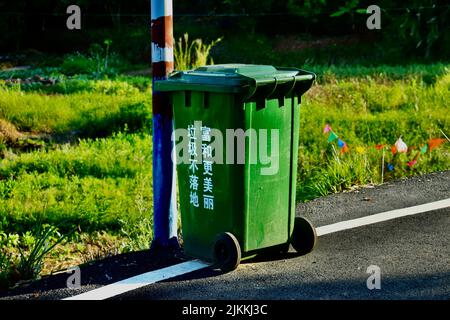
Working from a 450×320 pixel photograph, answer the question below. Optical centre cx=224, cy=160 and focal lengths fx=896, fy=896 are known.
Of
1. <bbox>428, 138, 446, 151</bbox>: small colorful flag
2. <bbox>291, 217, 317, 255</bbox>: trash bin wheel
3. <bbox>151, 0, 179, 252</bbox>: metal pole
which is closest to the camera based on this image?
<bbox>151, 0, 179, 252</bbox>: metal pole

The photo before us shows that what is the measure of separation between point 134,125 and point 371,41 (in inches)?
424

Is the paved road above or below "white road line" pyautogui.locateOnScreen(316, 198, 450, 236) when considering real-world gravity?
below

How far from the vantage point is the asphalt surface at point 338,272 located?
16.4ft

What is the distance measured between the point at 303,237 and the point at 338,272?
450 millimetres

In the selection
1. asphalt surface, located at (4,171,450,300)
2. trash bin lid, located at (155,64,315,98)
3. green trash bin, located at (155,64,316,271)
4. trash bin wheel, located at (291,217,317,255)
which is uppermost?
trash bin lid, located at (155,64,315,98)

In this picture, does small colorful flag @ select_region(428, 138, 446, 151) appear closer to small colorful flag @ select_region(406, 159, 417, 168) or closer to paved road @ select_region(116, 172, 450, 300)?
small colorful flag @ select_region(406, 159, 417, 168)

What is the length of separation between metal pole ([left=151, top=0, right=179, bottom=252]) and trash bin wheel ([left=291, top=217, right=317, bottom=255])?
0.77 m

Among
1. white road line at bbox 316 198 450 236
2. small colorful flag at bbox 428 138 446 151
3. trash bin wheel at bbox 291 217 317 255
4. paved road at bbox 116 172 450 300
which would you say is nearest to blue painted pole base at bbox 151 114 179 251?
paved road at bbox 116 172 450 300

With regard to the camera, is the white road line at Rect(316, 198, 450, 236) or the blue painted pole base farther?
the white road line at Rect(316, 198, 450, 236)

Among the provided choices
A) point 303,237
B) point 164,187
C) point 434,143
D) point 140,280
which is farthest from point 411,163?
point 140,280

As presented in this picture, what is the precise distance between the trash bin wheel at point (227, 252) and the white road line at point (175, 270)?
0.15m

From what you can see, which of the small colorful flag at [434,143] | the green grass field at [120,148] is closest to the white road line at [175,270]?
the green grass field at [120,148]

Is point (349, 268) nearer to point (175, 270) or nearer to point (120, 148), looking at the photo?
point (175, 270)

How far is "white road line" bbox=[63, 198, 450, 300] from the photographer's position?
16.4ft
